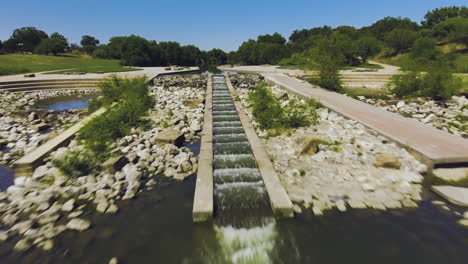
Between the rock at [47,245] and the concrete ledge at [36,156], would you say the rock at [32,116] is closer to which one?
the concrete ledge at [36,156]

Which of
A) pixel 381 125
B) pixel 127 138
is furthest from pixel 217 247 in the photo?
pixel 381 125

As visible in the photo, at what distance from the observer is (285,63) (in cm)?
4800

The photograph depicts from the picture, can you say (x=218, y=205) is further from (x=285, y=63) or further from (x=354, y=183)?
(x=285, y=63)

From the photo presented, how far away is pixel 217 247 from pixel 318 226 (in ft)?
5.95

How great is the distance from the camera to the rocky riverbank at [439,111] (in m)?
8.05

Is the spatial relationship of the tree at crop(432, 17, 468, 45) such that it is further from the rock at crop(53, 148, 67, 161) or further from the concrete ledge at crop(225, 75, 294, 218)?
the rock at crop(53, 148, 67, 161)

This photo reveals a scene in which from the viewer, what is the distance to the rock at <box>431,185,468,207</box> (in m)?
4.12

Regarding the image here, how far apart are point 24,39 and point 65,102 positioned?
9761cm

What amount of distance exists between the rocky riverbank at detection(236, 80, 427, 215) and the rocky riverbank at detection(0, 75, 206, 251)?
2735mm

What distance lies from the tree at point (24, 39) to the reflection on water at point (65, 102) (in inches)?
3651

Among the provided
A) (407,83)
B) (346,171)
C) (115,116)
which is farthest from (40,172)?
(407,83)

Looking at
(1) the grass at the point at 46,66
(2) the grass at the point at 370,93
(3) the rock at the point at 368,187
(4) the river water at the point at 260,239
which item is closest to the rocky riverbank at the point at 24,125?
(4) the river water at the point at 260,239

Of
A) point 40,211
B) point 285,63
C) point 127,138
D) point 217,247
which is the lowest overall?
point 217,247

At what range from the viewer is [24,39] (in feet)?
257
